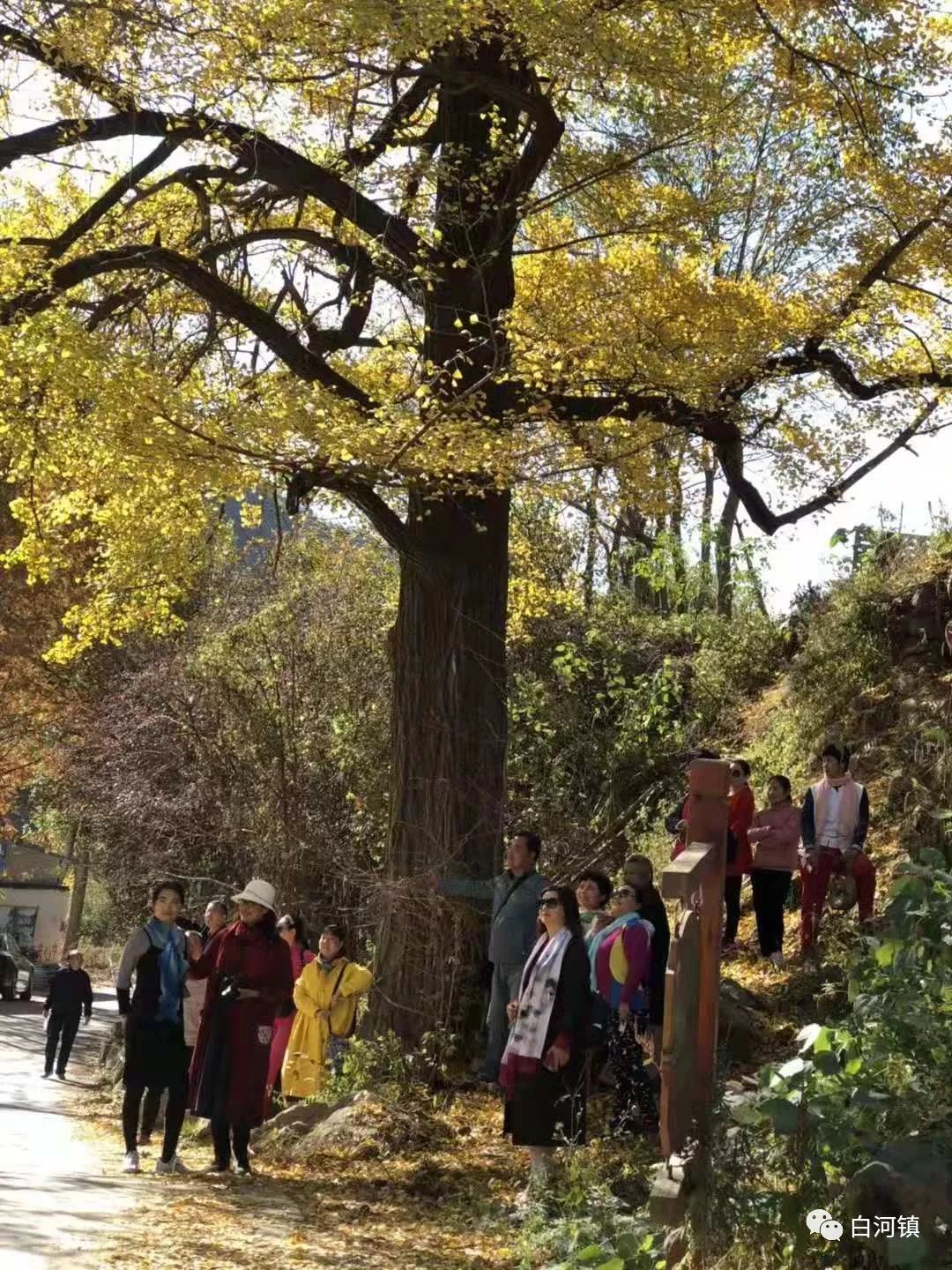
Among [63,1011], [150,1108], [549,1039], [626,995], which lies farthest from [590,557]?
[549,1039]

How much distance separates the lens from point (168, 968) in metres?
10.6

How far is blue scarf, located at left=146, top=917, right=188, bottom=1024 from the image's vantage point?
10523mm

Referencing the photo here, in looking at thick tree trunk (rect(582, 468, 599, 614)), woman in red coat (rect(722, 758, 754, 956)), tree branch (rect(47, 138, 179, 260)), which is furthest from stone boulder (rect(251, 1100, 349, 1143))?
thick tree trunk (rect(582, 468, 599, 614))

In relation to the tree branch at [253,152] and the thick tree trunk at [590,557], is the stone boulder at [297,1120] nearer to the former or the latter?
the tree branch at [253,152]

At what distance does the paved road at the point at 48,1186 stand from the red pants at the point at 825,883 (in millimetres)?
5634

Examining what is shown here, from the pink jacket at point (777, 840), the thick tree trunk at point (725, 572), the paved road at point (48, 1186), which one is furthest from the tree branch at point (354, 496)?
the thick tree trunk at point (725, 572)

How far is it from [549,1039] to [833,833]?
15.1 ft

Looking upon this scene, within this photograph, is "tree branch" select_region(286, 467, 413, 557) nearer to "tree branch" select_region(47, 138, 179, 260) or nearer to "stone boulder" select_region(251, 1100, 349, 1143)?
"tree branch" select_region(47, 138, 179, 260)

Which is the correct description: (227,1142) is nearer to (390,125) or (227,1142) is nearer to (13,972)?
(390,125)

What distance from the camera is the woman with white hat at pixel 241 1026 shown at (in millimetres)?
10141

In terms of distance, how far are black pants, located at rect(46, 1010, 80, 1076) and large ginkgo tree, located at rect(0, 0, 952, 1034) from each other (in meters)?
7.49

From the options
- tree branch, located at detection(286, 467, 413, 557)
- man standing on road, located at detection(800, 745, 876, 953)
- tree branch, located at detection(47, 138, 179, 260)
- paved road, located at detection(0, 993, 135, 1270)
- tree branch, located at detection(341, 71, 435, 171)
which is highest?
tree branch, located at detection(341, 71, 435, 171)

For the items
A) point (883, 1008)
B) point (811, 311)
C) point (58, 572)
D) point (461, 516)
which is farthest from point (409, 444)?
point (58, 572)

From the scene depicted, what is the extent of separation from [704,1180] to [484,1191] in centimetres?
289
